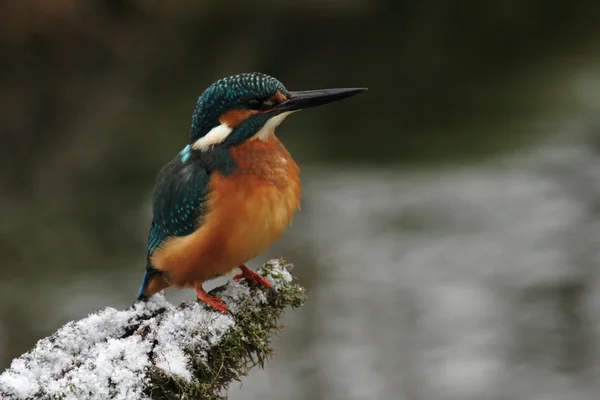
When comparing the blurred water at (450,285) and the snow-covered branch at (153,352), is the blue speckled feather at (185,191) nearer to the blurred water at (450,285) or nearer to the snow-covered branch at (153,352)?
the snow-covered branch at (153,352)

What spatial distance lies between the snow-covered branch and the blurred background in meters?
2.78

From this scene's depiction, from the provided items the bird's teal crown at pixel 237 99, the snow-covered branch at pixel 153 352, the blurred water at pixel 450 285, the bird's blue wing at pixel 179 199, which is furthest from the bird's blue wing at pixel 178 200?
the blurred water at pixel 450 285

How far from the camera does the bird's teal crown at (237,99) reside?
167 centimetres

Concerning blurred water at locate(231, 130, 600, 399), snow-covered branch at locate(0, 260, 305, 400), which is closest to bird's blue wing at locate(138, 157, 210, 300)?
snow-covered branch at locate(0, 260, 305, 400)

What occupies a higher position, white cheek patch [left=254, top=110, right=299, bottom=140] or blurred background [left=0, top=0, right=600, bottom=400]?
blurred background [left=0, top=0, right=600, bottom=400]

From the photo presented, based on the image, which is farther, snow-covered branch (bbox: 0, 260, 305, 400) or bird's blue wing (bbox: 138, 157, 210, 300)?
bird's blue wing (bbox: 138, 157, 210, 300)

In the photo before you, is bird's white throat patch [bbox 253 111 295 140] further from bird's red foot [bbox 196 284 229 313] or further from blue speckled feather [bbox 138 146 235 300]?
bird's red foot [bbox 196 284 229 313]

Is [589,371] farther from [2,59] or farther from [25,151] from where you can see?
[2,59]

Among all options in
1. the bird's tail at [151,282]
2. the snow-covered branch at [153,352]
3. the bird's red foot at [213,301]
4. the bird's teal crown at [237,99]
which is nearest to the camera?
the snow-covered branch at [153,352]

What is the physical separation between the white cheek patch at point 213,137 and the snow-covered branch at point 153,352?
35cm

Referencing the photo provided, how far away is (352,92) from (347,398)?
2941 mm

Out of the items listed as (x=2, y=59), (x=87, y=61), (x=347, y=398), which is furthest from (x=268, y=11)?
(x=347, y=398)

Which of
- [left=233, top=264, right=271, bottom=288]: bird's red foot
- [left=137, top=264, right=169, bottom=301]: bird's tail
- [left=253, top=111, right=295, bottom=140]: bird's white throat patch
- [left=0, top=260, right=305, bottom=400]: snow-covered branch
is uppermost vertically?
[left=253, top=111, right=295, bottom=140]: bird's white throat patch

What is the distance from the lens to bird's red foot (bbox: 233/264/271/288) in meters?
1.68
